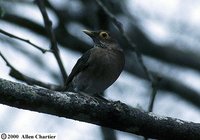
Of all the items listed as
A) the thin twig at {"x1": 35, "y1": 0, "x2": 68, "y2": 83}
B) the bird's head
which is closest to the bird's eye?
the bird's head

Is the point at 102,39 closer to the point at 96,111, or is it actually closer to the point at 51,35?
the point at 51,35

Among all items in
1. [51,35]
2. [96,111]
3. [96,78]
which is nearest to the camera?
[96,111]

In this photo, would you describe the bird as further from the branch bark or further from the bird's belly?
the branch bark

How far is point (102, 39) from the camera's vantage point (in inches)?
314

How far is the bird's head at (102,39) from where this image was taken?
7.86 m

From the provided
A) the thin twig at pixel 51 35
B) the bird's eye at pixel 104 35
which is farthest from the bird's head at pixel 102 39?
the thin twig at pixel 51 35

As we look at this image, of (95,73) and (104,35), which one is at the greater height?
(104,35)

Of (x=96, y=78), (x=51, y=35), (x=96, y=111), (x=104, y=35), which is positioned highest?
(x=104, y=35)

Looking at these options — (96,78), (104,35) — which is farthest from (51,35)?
(104,35)

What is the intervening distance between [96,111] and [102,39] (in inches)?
120

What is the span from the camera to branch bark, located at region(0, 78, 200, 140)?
4701mm

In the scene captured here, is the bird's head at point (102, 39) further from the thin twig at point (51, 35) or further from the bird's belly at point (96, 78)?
the thin twig at point (51, 35)

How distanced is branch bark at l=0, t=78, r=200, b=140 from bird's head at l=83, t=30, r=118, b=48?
2.70 meters

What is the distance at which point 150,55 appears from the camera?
9.55 metres
